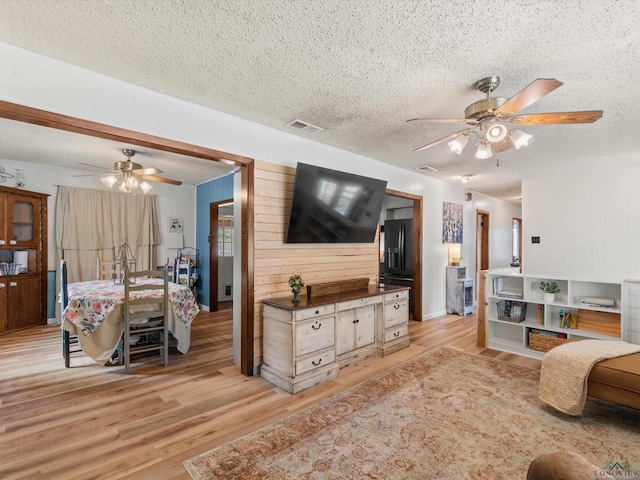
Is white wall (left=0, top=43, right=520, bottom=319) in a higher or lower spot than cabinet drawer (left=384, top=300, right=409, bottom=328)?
higher

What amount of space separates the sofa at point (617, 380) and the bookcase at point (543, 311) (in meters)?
1.26

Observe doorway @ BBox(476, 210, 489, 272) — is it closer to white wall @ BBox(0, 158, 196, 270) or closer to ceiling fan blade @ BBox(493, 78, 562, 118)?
ceiling fan blade @ BBox(493, 78, 562, 118)

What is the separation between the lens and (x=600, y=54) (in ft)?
6.63

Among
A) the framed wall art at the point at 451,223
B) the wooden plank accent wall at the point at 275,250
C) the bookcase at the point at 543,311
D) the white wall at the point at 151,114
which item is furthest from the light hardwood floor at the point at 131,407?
the framed wall art at the point at 451,223

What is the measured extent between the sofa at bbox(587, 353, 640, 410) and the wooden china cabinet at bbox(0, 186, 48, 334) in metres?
6.86

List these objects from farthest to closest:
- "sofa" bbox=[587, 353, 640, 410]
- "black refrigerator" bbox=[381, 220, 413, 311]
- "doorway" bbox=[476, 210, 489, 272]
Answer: "doorway" bbox=[476, 210, 489, 272], "black refrigerator" bbox=[381, 220, 413, 311], "sofa" bbox=[587, 353, 640, 410]

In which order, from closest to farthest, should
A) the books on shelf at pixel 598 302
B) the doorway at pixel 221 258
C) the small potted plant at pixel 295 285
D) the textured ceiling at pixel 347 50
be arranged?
the textured ceiling at pixel 347 50
the small potted plant at pixel 295 285
the books on shelf at pixel 598 302
the doorway at pixel 221 258

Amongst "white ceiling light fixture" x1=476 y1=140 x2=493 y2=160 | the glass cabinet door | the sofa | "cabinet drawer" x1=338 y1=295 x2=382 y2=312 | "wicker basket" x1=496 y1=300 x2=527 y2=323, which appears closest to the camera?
the sofa

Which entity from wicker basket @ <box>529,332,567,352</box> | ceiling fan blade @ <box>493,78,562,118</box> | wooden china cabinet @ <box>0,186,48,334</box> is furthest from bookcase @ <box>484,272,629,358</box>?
wooden china cabinet @ <box>0,186,48,334</box>

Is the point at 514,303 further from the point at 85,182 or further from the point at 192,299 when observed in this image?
the point at 85,182

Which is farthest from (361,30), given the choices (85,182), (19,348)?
(85,182)

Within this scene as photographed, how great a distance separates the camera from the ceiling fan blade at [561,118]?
6.97 ft

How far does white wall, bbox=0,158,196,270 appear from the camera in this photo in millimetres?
5039

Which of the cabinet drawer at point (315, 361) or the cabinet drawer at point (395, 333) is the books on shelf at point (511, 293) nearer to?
the cabinet drawer at point (395, 333)
